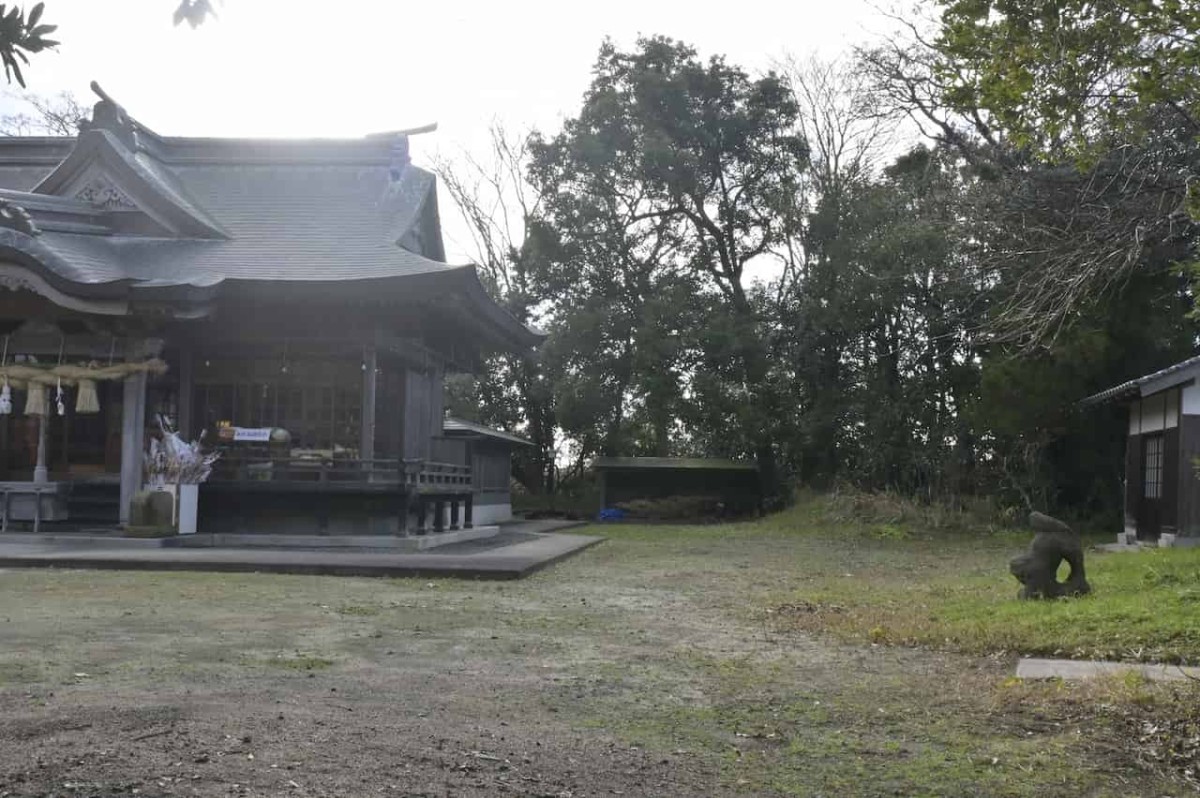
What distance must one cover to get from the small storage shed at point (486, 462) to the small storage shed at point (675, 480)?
276 cm

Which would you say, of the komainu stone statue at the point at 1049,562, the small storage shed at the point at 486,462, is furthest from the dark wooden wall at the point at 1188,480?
the small storage shed at the point at 486,462

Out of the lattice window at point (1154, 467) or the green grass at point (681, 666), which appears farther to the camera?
the lattice window at point (1154, 467)

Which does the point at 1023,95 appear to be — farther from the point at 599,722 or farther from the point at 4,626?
the point at 4,626

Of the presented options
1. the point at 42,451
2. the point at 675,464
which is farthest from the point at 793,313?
the point at 42,451

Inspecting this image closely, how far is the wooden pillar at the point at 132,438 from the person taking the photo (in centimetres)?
1567

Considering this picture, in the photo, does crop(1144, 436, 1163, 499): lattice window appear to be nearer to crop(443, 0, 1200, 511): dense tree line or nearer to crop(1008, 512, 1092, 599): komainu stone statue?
crop(443, 0, 1200, 511): dense tree line

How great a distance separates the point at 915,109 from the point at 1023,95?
19.7 metres


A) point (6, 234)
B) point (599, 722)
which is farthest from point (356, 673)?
point (6, 234)

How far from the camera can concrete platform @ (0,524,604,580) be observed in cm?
1173

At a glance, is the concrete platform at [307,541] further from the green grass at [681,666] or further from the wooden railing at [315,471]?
the green grass at [681,666]

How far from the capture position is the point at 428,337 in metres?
18.6

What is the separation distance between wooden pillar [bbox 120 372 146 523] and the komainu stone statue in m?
11.8

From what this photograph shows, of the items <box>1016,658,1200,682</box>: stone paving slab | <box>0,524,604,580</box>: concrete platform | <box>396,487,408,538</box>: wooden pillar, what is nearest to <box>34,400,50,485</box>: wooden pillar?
<box>0,524,604,580</box>: concrete platform

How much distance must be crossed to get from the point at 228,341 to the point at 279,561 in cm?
566
